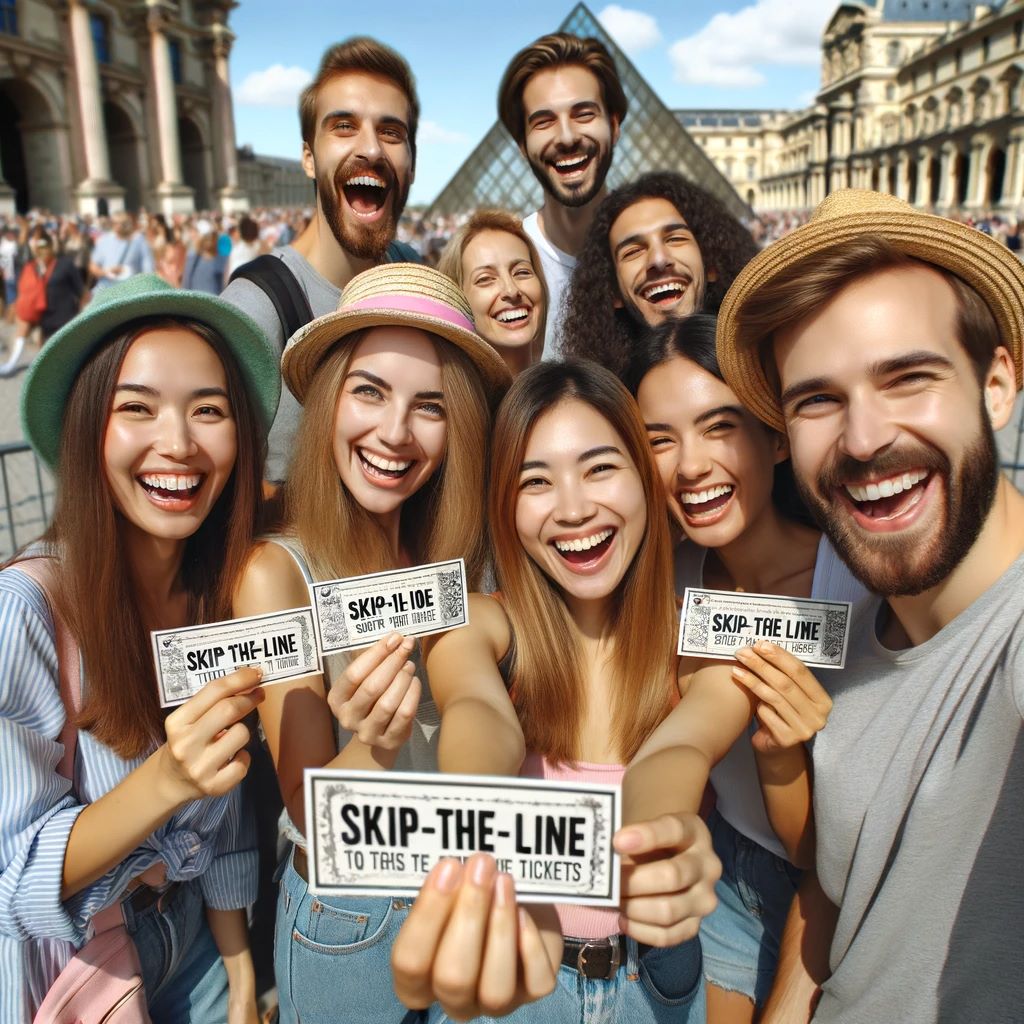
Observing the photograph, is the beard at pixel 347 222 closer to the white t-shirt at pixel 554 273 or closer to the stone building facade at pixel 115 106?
the white t-shirt at pixel 554 273

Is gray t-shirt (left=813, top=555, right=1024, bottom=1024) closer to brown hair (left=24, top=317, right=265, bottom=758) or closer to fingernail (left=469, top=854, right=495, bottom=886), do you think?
fingernail (left=469, top=854, right=495, bottom=886)

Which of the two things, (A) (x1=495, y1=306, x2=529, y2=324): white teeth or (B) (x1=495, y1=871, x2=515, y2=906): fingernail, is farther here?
(A) (x1=495, y1=306, x2=529, y2=324): white teeth

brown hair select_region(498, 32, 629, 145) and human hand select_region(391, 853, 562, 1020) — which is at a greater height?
brown hair select_region(498, 32, 629, 145)

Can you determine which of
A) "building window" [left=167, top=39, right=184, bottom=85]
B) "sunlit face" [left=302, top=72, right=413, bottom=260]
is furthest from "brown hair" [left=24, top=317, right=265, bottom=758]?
"building window" [left=167, top=39, right=184, bottom=85]

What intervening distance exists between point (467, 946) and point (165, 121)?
129 ft

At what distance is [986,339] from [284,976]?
200cm

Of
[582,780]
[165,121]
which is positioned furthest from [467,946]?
[165,121]

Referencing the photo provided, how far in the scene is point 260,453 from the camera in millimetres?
1839

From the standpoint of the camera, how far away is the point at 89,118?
27625 millimetres

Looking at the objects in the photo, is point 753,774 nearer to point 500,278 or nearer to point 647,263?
point 647,263

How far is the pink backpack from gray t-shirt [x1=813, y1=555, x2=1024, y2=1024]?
1.46 metres

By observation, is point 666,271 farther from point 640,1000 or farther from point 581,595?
point 640,1000

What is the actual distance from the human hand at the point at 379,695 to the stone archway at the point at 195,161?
145 ft

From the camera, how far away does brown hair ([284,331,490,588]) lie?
1965mm
